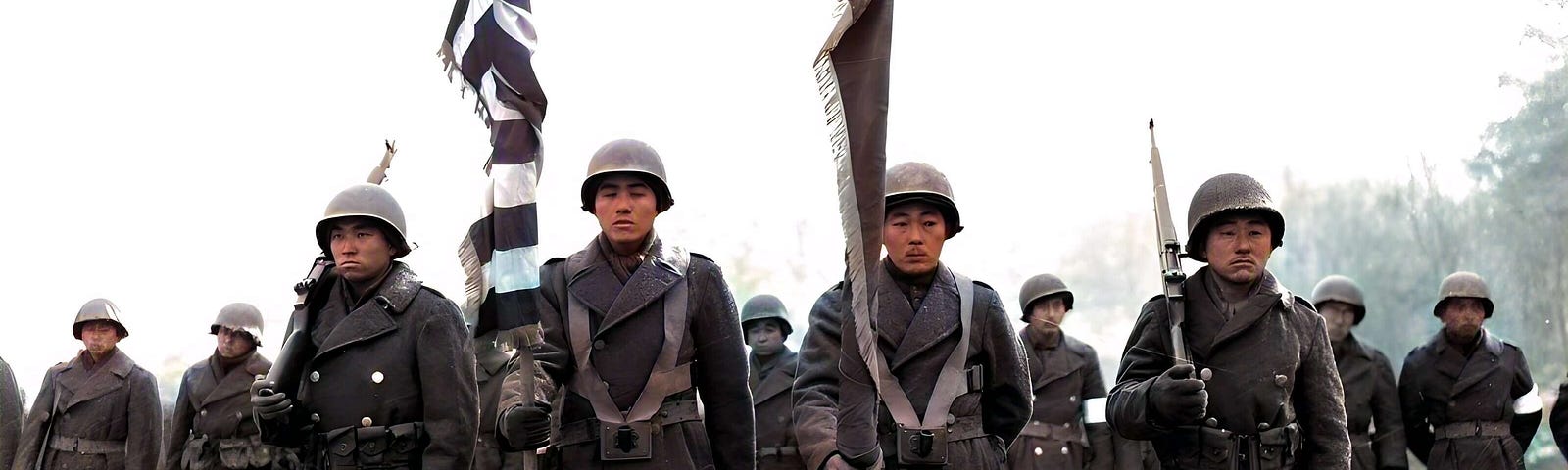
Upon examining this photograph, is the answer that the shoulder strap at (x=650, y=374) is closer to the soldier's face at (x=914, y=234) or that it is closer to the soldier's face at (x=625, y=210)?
the soldier's face at (x=625, y=210)

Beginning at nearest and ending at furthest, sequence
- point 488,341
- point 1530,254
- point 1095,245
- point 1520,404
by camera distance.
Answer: point 488,341 → point 1520,404 → point 1530,254 → point 1095,245

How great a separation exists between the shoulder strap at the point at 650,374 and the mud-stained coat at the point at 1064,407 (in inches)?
258


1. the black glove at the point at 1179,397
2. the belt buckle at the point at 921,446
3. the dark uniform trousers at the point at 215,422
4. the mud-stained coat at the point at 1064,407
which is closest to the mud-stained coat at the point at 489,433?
the dark uniform trousers at the point at 215,422

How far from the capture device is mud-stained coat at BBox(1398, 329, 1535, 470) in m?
11.5

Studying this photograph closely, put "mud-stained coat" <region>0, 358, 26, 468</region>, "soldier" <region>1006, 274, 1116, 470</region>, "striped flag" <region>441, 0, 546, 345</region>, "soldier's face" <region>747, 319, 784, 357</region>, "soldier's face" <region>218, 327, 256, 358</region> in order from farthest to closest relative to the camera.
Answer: "soldier's face" <region>747, 319, 784, 357</region>
"mud-stained coat" <region>0, 358, 26, 468</region>
"soldier" <region>1006, 274, 1116, 470</region>
"soldier's face" <region>218, 327, 256, 358</region>
"striped flag" <region>441, 0, 546, 345</region>

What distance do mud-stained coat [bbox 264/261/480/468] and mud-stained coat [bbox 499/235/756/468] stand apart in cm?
48

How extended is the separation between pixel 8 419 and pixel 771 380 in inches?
247

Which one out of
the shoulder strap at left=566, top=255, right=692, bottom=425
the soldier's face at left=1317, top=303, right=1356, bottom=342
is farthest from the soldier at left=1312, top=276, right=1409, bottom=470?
the shoulder strap at left=566, top=255, right=692, bottom=425

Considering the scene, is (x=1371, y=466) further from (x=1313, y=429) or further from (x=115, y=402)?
(x=115, y=402)

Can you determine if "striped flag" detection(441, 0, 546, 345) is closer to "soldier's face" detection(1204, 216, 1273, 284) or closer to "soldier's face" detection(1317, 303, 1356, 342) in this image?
"soldier's face" detection(1204, 216, 1273, 284)

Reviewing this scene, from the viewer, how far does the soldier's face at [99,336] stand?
1337cm

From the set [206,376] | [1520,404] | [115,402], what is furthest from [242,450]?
[1520,404]

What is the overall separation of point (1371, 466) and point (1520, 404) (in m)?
1.15

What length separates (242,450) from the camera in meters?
11.6
